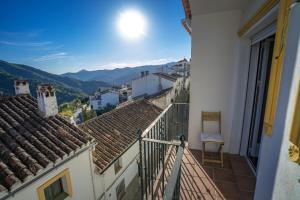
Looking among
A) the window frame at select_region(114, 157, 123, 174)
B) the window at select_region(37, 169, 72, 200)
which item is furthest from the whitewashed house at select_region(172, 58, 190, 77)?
the window at select_region(37, 169, 72, 200)

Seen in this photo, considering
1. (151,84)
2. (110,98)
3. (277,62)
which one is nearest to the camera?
(277,62)

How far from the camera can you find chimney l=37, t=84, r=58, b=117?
15.8 ft

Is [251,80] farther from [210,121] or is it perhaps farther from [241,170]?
[241,170]

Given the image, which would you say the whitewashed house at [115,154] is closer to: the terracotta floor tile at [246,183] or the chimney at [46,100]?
the chimney at [46,100]

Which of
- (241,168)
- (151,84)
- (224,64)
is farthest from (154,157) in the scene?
(151,84)

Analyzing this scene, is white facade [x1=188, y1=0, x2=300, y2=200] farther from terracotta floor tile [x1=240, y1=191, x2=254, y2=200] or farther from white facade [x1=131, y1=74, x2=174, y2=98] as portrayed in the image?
white facade [x1=131, y1=74, x2=174, y2=98]

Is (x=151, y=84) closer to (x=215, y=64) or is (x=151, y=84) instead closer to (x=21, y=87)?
(x=21, y=87)

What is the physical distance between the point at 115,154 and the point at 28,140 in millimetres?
3258

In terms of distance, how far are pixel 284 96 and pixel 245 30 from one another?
1622 millimetres

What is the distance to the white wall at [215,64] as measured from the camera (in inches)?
99.2

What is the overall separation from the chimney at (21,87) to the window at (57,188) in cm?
372

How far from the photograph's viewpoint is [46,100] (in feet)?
15.9

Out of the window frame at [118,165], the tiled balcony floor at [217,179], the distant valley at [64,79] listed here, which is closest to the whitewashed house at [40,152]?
the distant valley at [64,79]

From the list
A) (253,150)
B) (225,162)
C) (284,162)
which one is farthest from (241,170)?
(284,162)
